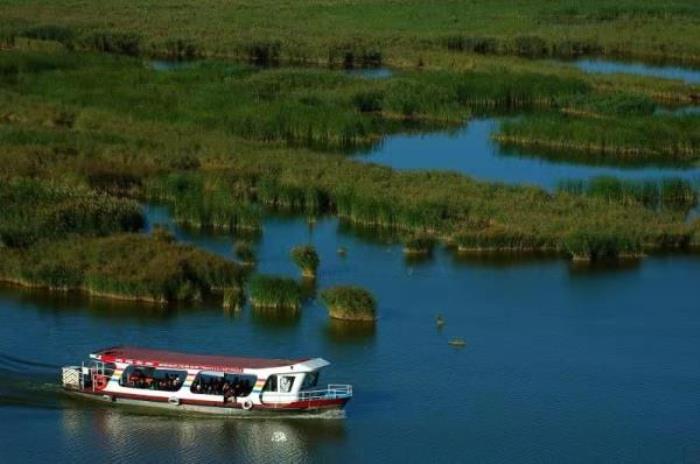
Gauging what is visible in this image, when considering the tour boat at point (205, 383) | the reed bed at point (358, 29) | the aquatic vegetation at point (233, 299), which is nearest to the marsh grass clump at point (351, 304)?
the aquatic vegetation at point (233, 299)

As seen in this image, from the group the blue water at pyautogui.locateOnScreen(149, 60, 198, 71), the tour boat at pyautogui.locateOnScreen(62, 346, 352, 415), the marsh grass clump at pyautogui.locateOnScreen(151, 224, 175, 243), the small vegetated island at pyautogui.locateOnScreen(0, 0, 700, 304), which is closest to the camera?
the tour boat at pyautogui.locateOnScreen(62, 346, 352, 415)

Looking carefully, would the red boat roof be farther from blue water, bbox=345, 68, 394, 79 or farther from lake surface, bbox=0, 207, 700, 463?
blue water, bbox=345, 68, 394, 79

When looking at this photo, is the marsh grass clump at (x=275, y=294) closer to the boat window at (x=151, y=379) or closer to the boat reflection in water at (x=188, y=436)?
the boat window at (x=151, y=379)

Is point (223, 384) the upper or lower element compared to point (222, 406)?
upper

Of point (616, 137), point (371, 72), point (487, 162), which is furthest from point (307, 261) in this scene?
point (371, 72)

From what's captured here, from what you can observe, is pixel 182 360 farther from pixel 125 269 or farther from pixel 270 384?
pixel 125 269

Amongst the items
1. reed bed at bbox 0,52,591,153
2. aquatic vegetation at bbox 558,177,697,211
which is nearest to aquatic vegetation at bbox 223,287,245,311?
aquatic vegetation at bbox 558,177,697,211
